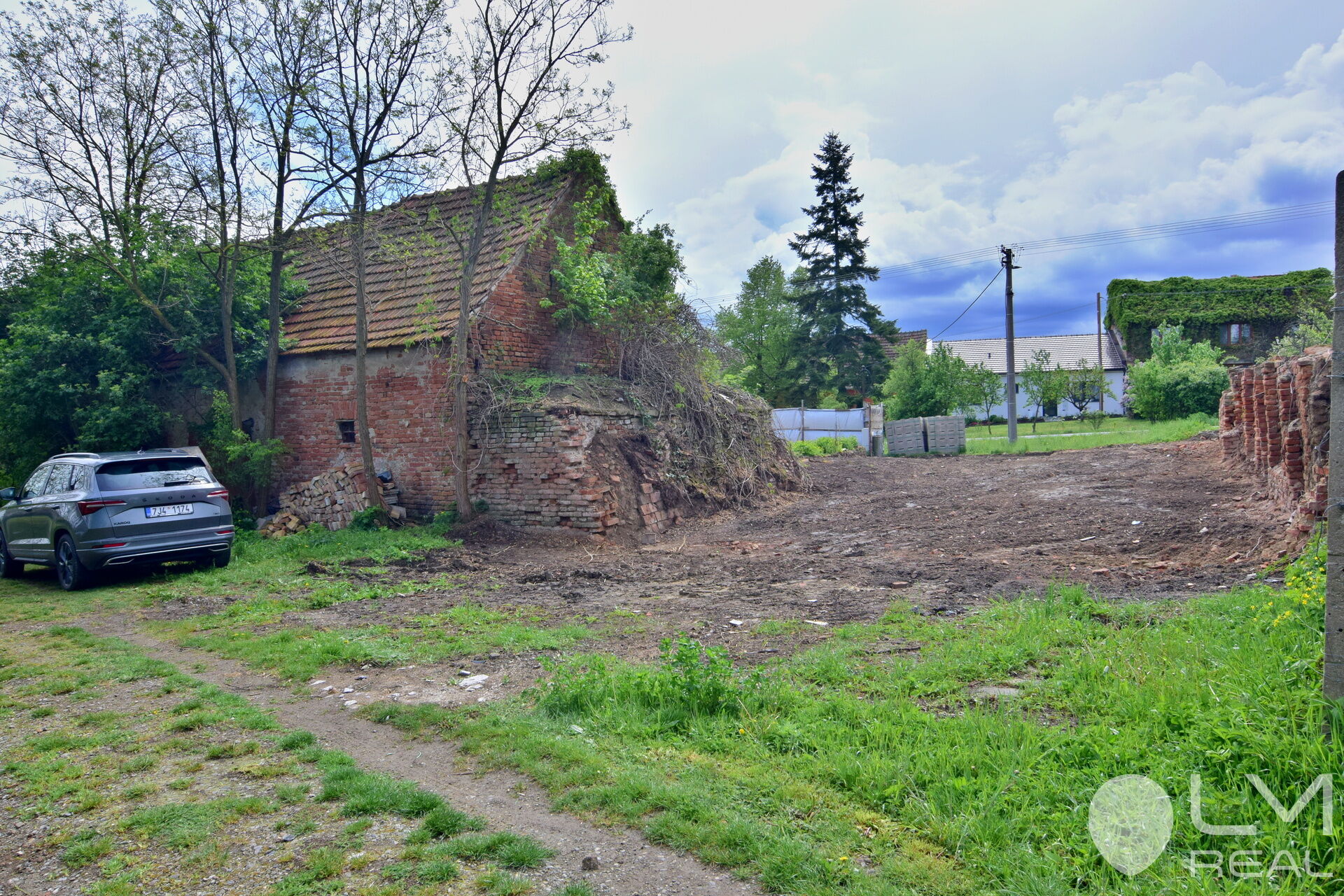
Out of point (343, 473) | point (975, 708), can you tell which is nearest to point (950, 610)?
point (975, 708)

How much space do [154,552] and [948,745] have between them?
972 cm

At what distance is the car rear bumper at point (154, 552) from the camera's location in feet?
30.6

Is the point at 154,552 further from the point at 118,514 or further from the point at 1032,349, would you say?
the point at 1032,349

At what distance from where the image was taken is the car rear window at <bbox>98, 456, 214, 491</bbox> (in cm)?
953

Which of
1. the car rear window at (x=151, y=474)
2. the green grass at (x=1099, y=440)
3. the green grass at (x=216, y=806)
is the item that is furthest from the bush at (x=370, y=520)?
the green grass at (x=1099, y=440)

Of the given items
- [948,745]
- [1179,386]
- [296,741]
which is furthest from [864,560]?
[1179,386]

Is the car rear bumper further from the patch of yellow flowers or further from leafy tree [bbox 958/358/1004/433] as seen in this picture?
leafy tree [bbox 958/358/1004/433]

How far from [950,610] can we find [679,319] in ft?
30.2

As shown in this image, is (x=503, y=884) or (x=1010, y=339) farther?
(x=1010, y=339)

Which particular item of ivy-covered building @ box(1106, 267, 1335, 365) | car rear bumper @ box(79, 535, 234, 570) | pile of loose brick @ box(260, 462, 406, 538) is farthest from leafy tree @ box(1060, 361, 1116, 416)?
car rear bumper @ box(79, 535, 234, 570)

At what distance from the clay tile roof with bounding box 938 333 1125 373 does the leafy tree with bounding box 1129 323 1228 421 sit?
2032 cm

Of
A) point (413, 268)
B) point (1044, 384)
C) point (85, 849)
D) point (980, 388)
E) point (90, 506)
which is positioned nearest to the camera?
point (85, 849)

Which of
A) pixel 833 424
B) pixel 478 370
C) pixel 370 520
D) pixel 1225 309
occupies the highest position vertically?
pixel 1225 309

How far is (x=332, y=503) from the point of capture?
45.1 feet
